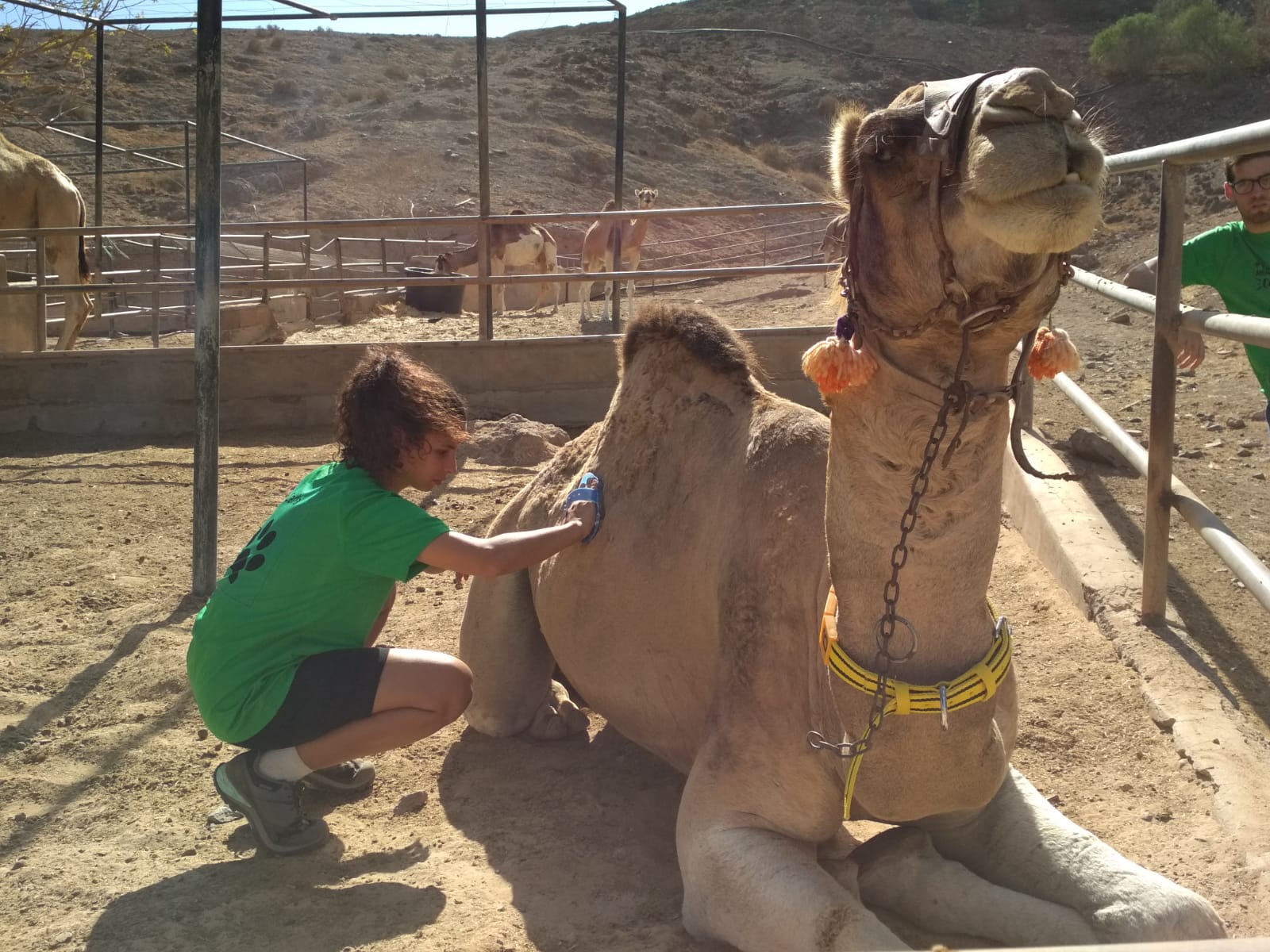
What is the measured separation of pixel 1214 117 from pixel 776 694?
31.9 metres

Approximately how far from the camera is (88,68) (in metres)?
34.1

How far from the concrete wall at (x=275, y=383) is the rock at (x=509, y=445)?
4.17 feet

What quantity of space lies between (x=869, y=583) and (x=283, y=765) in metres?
1.86

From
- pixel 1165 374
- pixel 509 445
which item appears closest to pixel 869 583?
pixel 1165 374

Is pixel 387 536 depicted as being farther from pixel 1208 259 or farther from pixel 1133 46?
pixel 1133 46

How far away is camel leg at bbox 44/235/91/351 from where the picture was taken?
1237cm

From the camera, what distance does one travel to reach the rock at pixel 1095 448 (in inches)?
247

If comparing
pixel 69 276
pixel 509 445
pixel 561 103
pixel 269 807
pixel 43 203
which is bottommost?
pixel 269 807

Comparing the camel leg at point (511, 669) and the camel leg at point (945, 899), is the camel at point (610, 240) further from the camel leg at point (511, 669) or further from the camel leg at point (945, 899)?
the camel leg at point (945, 899)

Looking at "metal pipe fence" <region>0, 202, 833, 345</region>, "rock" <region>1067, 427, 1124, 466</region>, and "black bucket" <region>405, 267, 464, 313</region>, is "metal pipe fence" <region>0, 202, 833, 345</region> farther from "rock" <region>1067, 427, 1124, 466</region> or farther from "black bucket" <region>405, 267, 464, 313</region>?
"rock" <region>1067, 427, 1124, 466</region>

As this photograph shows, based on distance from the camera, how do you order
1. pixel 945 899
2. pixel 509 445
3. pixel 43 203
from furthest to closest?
pixel 43 203
pixel 509 445
pixel 945 899

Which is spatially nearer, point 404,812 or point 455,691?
point 455,691

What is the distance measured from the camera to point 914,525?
223 centimetres

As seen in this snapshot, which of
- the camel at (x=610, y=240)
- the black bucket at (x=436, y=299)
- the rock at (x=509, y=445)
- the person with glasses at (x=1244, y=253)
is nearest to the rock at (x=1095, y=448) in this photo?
the person with glasses at (x=1244, y=253)
